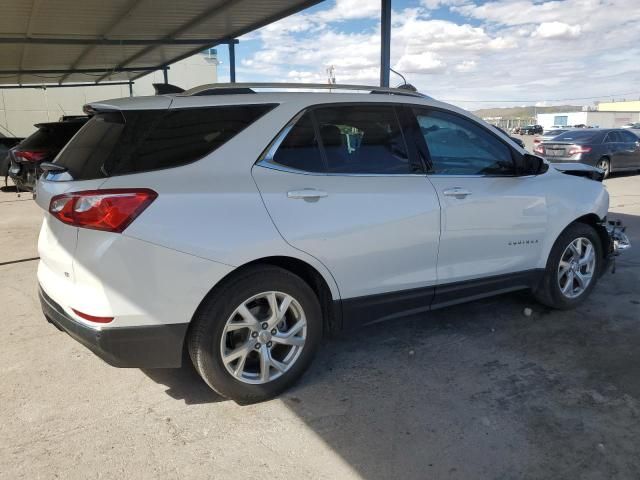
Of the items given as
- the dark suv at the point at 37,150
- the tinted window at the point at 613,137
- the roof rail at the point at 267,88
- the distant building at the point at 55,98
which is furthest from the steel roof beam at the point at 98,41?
the distant building at the point at 55,98

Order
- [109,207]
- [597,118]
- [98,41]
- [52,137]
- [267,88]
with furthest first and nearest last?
[597,118]
[98,41]
[52,137]
[267,88]
[109,207]

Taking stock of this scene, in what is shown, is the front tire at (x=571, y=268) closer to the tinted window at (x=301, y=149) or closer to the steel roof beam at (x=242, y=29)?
the tinted window at (x=301, y=149)

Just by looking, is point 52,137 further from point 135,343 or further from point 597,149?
point 597,149

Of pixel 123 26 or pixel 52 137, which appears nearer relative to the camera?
pixel 52 137

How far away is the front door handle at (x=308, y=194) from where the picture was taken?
3075 millimetres

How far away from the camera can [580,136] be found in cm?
1541

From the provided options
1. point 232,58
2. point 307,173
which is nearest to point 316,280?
point 307,173

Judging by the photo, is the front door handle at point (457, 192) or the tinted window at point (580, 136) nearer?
the front door handle at point (457, 192)

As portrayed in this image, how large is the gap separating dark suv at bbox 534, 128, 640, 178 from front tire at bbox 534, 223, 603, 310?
1107 centimetres

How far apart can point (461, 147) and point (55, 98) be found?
27613mm

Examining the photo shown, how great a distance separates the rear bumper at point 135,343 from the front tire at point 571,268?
3.07m

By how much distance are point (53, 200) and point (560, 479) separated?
115 inches

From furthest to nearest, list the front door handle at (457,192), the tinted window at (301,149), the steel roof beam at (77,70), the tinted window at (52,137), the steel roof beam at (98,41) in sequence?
1. the steel roof beam at (77,70)
2. the steel roof beam at (98,41)
3. the tinted window at (52,137)
4. the front door handle at (457,192)
5. the tinted window at (301,149)

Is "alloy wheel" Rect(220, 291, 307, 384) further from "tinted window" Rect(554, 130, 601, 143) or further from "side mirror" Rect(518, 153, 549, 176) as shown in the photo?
"tinted window" Rect(554, 130, 601, 143)
